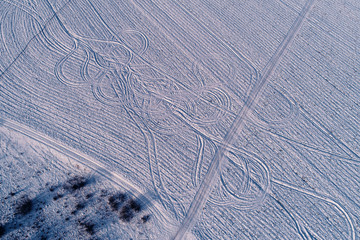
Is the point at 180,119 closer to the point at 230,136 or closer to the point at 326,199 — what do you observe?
the point at 230,136

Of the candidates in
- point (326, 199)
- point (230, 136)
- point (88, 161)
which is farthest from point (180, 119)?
point (326, 199)

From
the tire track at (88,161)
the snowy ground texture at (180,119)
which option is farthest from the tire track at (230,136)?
the tire track at (88,161)

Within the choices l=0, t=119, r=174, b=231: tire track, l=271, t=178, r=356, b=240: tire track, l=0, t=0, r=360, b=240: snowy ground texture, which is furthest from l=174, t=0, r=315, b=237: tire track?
l=271, t=178, r=356, b=240: tire track

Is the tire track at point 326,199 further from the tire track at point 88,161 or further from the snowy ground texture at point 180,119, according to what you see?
the tire track at point 88,161

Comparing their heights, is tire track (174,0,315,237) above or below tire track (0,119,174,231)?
above

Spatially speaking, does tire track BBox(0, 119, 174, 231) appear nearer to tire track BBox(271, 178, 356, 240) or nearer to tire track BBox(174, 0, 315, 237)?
tire track BBox(174, 0, 315, 237)

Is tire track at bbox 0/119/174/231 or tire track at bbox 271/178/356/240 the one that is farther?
tire track at bbox 271/178/356/240

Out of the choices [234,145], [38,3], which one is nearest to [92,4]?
[38,3]
